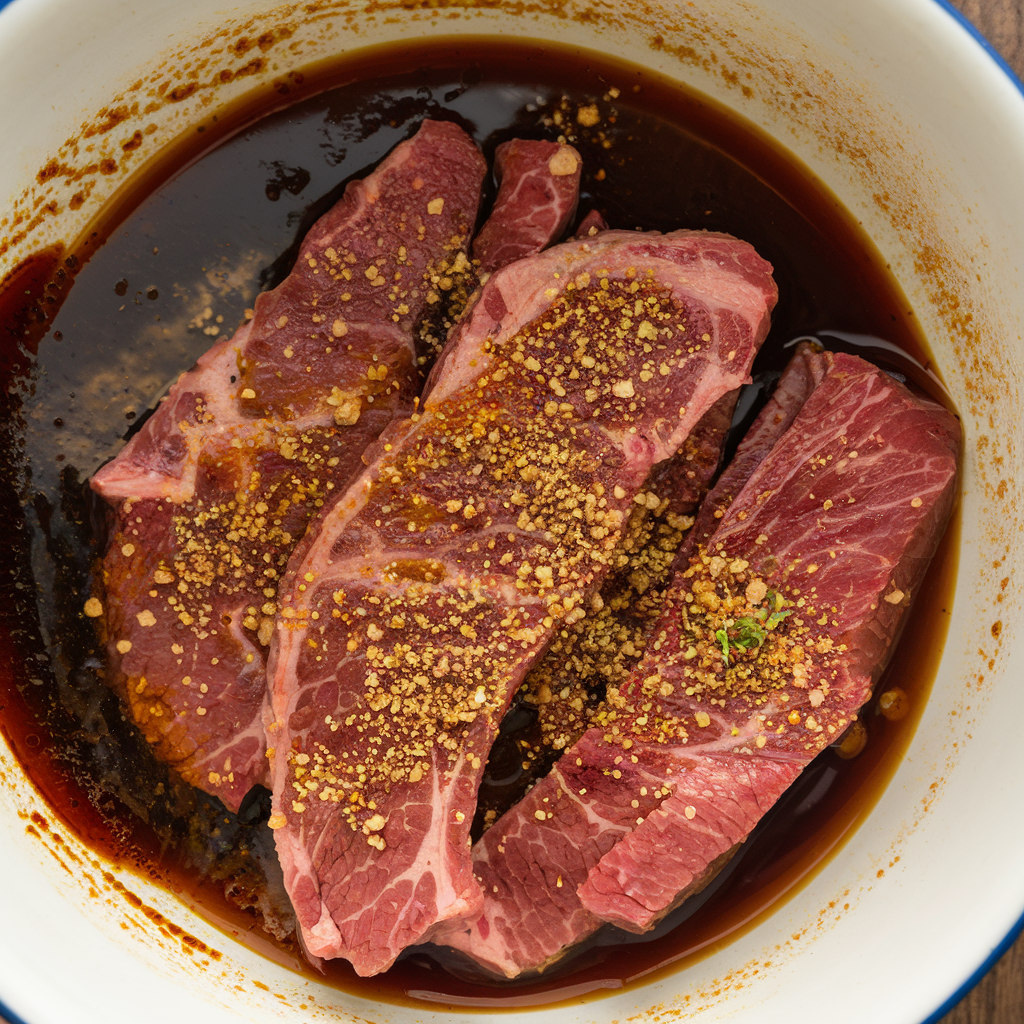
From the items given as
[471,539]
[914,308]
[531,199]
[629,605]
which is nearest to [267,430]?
[471,539]

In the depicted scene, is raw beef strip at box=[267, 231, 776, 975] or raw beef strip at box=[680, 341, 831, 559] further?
raw beef strip at box=[680, 341, 831, 559]

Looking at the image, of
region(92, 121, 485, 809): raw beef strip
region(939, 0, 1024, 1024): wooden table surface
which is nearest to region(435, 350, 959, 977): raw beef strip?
region(939, 0, 1024, 1024): wooden table surface

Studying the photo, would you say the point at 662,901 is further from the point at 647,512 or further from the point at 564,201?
the point at 564,201

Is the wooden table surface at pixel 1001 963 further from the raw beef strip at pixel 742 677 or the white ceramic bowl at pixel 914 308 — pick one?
the raw beef strip at pixel 742 677

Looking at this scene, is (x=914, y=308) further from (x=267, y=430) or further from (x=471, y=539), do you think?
(x=267, y=430)

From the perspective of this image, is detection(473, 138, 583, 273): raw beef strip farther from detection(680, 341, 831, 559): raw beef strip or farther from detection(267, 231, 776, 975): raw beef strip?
detection(680, 341, 831, 559): raw beef strip

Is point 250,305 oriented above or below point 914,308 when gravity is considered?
below

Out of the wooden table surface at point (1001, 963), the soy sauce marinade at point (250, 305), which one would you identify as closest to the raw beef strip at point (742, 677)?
the soy sauce marinade at point (250, 305)
